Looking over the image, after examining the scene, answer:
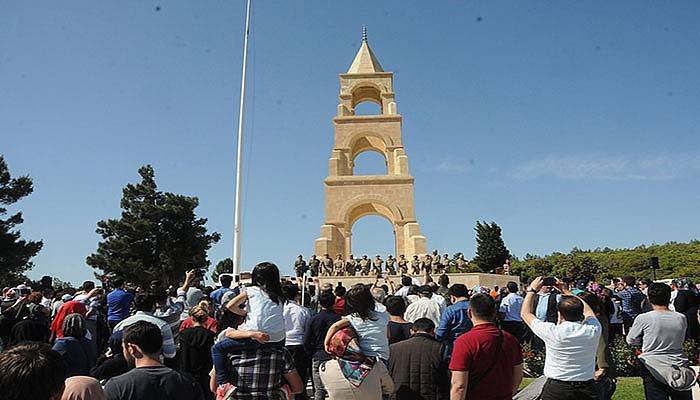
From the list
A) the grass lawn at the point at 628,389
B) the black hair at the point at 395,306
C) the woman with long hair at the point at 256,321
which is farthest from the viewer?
the grass lawn at the point at 628,389

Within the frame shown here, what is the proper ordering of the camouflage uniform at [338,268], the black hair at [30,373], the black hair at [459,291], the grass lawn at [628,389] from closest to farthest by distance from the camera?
the black hair at [30,373]
the black hair at [459,291]
the grass lawn at [628,389]
the camouflage uniform at [338,268]

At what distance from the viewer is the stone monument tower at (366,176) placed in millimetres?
37594

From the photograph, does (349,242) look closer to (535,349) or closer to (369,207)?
(369,207)

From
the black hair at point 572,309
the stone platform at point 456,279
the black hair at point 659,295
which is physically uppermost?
the stone platform at point 456,279

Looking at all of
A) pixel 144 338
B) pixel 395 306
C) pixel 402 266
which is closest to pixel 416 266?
pixel 402 266

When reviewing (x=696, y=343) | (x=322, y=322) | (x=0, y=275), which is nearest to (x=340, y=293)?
(x=322, y=322)

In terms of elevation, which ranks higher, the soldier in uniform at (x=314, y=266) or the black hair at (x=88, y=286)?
the soldier in uniform at (x=314, y=266)

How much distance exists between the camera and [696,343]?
1148cm

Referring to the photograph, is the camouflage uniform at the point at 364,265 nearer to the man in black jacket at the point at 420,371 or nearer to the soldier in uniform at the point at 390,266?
the soldier in uniform at the point at 390,266

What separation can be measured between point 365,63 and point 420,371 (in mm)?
40927

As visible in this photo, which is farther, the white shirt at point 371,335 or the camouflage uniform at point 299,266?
the camouflage uniform at point 299,266

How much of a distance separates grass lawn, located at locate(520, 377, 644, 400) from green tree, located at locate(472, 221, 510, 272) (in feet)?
109

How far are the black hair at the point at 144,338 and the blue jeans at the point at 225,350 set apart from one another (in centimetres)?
89

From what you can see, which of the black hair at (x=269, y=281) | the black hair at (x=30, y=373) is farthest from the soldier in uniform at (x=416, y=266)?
the black hair at (x=30, y=373)
